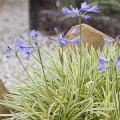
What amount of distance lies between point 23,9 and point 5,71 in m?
5.91

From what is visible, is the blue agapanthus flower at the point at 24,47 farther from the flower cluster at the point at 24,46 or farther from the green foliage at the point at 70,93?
the green foliage at the point at 70,93

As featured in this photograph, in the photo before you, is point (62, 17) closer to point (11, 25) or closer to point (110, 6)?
point (110, 6)

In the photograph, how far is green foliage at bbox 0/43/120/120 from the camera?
2691 mm

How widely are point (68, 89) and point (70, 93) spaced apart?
0.03 meters

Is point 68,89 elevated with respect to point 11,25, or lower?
elevated

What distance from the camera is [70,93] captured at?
281 cm

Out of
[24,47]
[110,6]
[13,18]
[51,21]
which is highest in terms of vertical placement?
[24,47]

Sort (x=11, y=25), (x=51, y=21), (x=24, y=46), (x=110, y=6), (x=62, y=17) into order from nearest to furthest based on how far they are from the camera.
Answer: (x=24, y=46) → (x=110, y=6) → (x=62, y=17) → (x=51, y=21) → (x=11, y=25)

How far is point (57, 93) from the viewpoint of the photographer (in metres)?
2.83

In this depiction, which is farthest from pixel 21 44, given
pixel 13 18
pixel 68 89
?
pixel 13 18

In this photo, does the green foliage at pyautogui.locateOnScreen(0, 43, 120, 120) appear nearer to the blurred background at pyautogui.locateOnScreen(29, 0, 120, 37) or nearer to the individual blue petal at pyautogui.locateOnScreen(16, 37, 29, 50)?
the individual blue petal at pyautogui.locateOnScreen(16, 37, 29, 50)

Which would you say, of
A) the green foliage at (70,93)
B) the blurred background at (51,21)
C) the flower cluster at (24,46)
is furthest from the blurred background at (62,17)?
the flower cluster at (24,46)

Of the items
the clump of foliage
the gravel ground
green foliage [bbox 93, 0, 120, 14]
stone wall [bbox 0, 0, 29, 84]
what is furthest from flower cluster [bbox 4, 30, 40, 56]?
green foliage [bbox 93, 0, 120, 14]

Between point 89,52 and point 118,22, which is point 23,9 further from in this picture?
point 89,52
